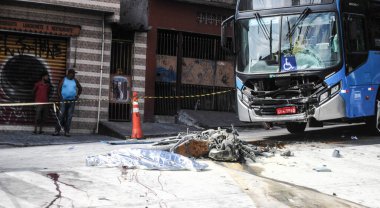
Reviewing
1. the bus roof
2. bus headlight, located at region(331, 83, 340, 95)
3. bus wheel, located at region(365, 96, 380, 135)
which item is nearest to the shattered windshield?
the bus roof

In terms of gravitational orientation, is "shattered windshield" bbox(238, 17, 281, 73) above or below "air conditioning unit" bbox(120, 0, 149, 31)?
below

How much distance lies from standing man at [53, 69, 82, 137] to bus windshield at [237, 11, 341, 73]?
16.7 feet

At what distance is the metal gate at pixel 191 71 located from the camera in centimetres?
1830

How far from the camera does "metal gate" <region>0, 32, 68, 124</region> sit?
1568 centimetres

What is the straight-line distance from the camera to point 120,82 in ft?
57.0

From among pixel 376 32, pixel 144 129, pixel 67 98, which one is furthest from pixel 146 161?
pixel 144 129

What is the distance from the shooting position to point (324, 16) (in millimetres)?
11445

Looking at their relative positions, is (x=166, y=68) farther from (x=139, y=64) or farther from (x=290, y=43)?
(x=290, y=43)

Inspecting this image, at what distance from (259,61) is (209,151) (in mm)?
3295

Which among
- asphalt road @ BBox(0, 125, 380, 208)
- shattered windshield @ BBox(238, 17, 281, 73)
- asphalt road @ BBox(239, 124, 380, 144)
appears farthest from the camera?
asphalt road @ BBox(239, 124, 380, 144)

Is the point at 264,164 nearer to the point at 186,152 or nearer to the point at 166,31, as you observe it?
the point at 186,152

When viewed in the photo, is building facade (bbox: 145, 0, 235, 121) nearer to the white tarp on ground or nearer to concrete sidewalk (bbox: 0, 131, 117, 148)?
concrete sidewalk (bbox: 0, 131, 117, 148)

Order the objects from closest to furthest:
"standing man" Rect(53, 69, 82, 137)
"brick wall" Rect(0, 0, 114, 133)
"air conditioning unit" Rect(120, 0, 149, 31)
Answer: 1. "standing man" Rect(53, 69, 82, 137)
2. "brick wall" Rect(0, 0, 114, 133)
3. "air conditioning unit" Rect(120, 0, 149, 31)

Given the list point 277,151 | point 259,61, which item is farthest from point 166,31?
point 277,151
